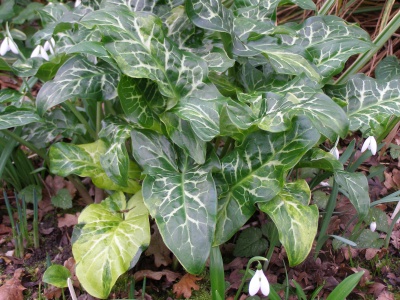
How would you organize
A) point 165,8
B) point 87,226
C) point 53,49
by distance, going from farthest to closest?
1. point 53,49
2. point 165,8
3. point 87,226

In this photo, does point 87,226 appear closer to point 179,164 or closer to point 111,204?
point 111,204

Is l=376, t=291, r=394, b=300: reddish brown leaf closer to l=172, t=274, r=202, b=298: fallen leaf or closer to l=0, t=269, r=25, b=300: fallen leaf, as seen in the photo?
l=172, t=274, r=202, b=298: fallen leaf

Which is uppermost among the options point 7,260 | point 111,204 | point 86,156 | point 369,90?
point 369,90

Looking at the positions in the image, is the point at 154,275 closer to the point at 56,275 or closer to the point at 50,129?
the point at 56,275

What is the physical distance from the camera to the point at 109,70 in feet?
6.46

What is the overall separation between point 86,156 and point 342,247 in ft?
4.04

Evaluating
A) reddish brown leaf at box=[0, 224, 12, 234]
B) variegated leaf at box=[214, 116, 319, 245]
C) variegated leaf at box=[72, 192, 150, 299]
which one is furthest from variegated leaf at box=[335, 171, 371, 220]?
reddish brown leaf at box=[0, 224, 12, 234]

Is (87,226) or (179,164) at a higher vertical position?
(179,164)

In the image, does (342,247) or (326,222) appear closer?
(326,222)

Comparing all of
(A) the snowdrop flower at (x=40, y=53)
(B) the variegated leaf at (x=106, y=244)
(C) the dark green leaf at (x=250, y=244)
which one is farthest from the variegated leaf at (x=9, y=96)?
(C) the dark green leaf at (x=250, y=244)

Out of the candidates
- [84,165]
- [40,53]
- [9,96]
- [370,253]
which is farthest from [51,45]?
[370,253]

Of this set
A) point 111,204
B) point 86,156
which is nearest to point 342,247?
point 111,204

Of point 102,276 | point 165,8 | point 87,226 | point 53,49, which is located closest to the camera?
point 102,276

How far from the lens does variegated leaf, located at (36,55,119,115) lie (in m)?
1.82
